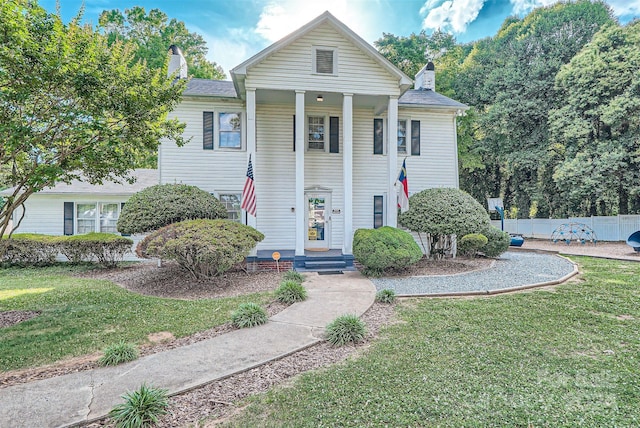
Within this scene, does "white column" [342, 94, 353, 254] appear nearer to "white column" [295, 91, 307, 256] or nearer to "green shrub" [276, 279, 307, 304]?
"white column" [295, 91, 307, 256]

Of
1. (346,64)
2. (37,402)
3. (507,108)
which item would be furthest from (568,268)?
(507,108)

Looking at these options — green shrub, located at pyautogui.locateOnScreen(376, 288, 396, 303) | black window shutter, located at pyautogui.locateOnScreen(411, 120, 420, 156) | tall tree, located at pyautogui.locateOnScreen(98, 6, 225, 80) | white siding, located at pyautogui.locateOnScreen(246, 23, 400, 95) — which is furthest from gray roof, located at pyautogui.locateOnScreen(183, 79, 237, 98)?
tall tree, located at pyautogui.locateOnScreen(98, 6, 225, 80)

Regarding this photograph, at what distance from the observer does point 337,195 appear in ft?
39.8

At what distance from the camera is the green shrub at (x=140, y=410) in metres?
2.72

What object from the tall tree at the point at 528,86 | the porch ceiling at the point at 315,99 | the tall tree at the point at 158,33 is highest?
the tall tree at the point at 158,33

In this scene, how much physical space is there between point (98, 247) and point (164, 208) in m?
3.96

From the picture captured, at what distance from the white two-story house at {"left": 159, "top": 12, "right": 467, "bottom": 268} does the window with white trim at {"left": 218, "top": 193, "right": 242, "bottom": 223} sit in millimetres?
36

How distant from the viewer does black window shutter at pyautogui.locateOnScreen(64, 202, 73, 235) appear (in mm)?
13484

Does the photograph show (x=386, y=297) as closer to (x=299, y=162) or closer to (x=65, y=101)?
(x=299, y=162)

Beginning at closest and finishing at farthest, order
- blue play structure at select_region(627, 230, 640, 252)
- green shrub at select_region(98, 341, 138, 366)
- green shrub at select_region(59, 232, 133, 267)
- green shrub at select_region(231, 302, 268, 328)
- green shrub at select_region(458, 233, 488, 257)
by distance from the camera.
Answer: green shrub at select_region(98, 341, 138, 366) < green shrub at select_region(231, 302, 268, 328) < green shrub at select_region(458, 233, 488, 257) < green shrub at select_region(59, 232, 133, 267) < blue play structure at select_region(627, 230, 640, 252)

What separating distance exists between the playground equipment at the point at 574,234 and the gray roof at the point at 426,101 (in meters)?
11.5

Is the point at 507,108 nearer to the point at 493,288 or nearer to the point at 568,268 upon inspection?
the point at 568,268

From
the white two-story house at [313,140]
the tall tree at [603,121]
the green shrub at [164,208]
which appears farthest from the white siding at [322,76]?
the tall tree at [603,121]

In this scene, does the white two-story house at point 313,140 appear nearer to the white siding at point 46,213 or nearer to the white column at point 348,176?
the white column at point 348,176
